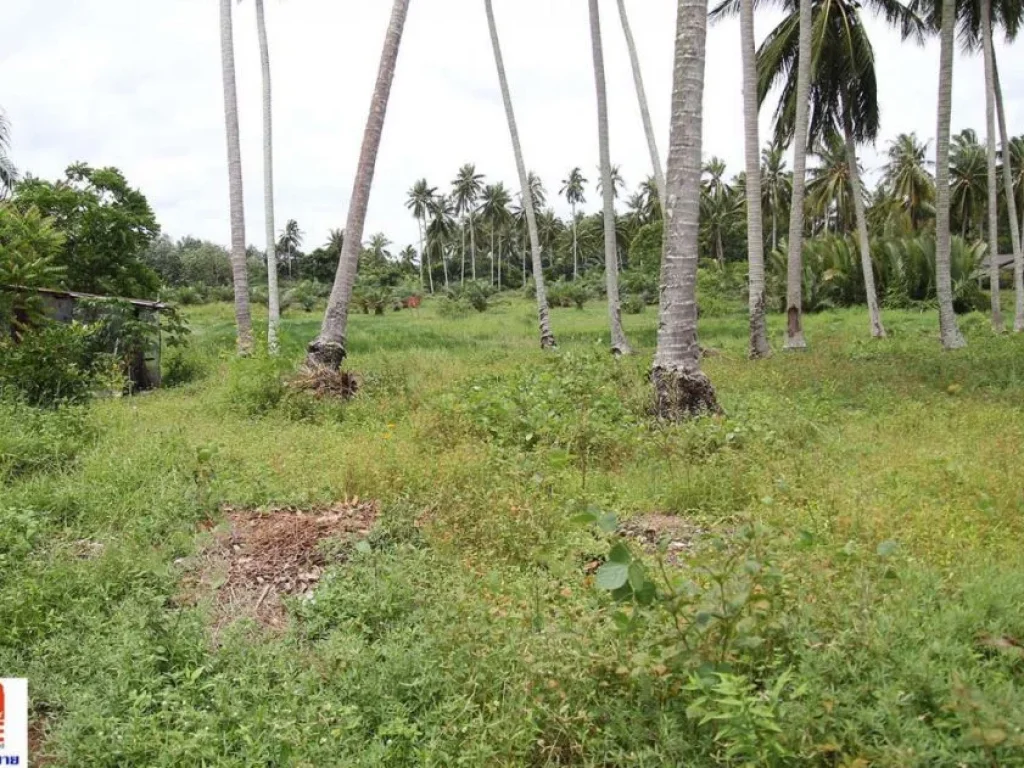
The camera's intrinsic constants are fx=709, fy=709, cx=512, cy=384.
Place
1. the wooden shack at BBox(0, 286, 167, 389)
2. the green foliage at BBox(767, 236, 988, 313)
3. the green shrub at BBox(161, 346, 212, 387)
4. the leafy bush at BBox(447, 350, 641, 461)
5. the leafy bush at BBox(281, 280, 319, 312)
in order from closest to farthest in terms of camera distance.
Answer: the leafy bush at BBox(447, 350, 641, 461)
the wooden shack at BBox(0, 286, 167, 389)
the green shrub at BBox(161, 346, 212, 387)
the green foliage at BBox(767, 236, 988, 313)
the leafy bush at BBox(281, 280, 319, 312)

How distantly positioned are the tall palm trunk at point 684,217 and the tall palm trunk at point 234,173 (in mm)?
8408

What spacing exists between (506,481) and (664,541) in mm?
2067

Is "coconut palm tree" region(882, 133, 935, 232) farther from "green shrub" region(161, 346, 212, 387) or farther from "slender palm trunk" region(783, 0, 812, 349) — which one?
"green shrub" region(161, 346, 212, 387)

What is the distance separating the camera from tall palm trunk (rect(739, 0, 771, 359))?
42.9 feet

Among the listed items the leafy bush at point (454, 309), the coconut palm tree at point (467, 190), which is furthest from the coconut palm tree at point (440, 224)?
the leafy bush at point (454, 309)

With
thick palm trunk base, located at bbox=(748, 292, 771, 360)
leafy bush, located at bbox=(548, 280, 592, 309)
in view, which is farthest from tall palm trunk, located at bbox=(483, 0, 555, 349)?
leafy bush, located at bbox=(548, 280, 592, 309)

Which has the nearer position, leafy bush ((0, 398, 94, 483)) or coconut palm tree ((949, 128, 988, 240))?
leafy bush ((0, 398, 94, 483))

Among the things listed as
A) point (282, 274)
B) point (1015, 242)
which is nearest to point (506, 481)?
point (1015, 242)

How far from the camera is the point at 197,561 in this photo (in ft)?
13.4

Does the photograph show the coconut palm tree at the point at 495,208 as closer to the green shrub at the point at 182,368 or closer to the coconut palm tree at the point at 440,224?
the coconut palm tree at the point at 440,224

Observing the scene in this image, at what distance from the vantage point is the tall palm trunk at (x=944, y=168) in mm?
12164

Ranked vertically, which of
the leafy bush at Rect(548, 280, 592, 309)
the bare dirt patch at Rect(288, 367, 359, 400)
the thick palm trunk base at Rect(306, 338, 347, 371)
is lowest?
the bare dirt patch at Rect(288, 367, 359, 400)

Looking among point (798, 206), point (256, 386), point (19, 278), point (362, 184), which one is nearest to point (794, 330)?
point (798, 206)

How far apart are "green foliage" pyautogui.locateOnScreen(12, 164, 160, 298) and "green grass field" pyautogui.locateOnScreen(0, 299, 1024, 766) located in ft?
38.4
